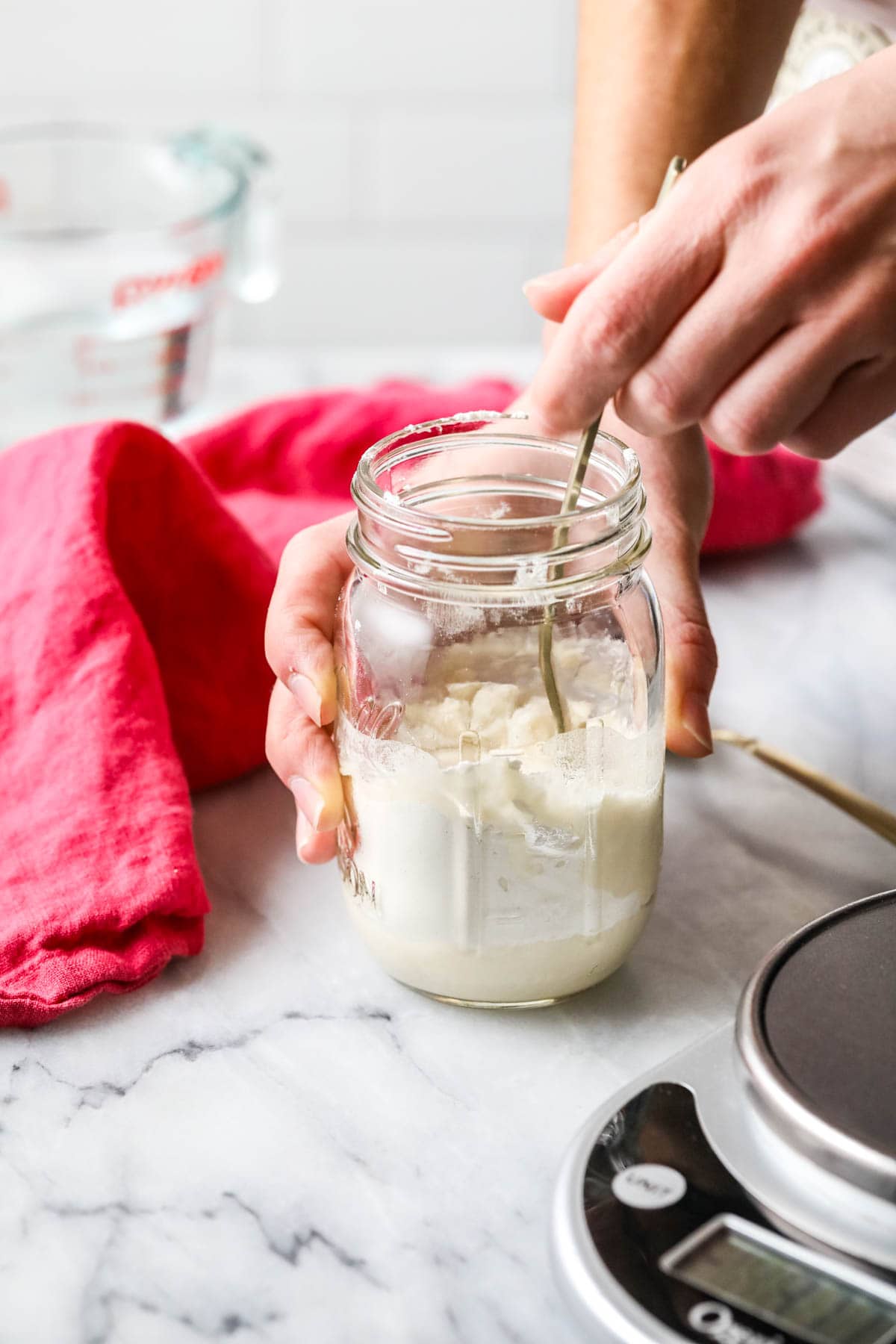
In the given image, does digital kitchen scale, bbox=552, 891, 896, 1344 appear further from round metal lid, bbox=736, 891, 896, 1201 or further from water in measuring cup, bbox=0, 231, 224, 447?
water in measuring cup, bbox=0, 231, 224, 447

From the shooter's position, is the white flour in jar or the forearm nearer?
the white flour in jar

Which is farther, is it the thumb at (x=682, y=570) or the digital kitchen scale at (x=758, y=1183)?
the thumb at (x=682, y=570)

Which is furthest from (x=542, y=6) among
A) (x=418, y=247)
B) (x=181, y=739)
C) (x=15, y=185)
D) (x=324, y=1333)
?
(x=324, y=1333)

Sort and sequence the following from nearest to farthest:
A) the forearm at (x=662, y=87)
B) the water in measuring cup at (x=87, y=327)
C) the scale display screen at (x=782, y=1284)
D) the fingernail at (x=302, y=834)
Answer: the scale display screen at (x=782, y=1284) → the fingernail at (x=302, y=834) → the forearm at (x=662, y=87) → the water in measuring cup at (x=87, y=327)

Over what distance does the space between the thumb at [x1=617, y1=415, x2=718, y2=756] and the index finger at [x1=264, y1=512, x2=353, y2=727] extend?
0.48 ft

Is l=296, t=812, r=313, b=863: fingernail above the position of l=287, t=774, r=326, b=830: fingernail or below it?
below

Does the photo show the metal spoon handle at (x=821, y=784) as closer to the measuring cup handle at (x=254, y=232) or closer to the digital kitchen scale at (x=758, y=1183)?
the digital kitchen scale at (x=758, y=1183)

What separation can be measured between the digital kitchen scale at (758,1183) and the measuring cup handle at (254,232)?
0.82 meters

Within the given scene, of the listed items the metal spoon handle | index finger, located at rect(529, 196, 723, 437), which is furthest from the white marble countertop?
index finger, located at rect(529, 196, 723, 437)

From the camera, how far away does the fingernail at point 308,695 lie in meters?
0.56

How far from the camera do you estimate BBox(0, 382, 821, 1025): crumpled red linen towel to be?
0.55 m

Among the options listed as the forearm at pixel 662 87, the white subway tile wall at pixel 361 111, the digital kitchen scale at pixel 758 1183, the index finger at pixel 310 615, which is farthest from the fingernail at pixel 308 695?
the white subway tile wall at pixel 361 111

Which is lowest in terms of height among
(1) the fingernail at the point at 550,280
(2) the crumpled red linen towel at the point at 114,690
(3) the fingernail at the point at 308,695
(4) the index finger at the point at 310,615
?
(2) the crumpled red linen towel at the point at 114,690

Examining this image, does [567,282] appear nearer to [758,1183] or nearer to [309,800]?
[309,800]
